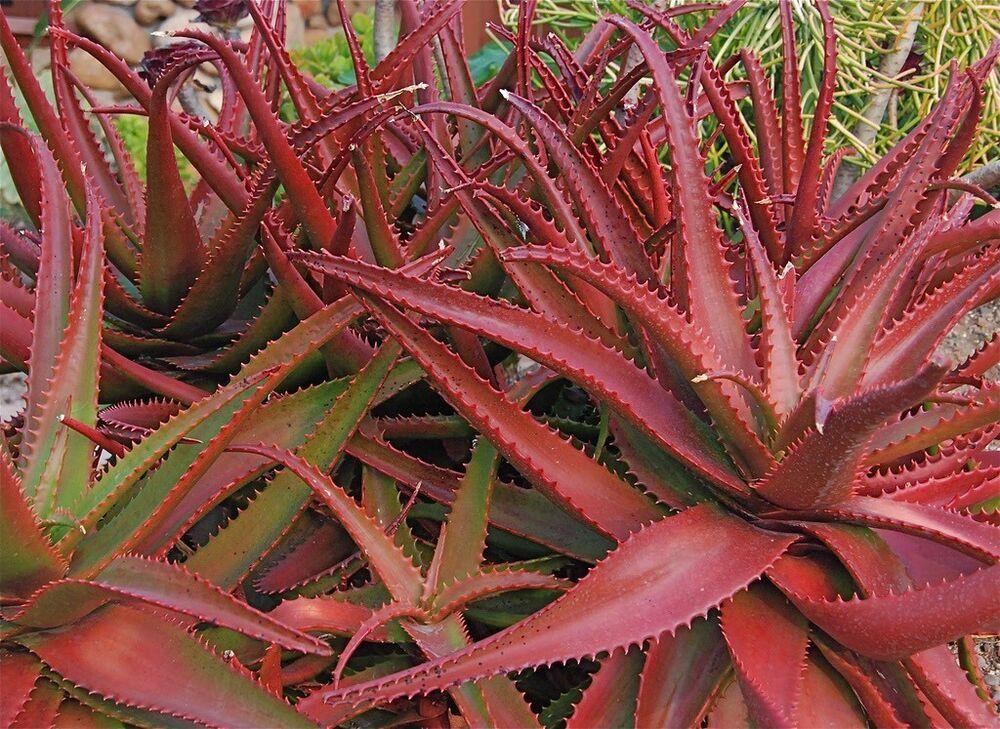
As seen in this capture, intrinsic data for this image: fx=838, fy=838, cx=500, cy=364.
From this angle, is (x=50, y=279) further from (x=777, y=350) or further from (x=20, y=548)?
(x=777, y=350)

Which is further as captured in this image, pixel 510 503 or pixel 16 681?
pixel 510 503

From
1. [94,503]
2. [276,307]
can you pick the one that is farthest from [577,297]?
[94,503]

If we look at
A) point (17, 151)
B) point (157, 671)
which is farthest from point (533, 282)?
point (17, 151)

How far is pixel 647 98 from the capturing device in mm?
799

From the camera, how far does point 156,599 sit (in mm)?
589

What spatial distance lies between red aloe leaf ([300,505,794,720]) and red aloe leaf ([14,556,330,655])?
0.06 metres

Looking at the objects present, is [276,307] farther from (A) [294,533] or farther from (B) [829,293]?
(B) [829,293]

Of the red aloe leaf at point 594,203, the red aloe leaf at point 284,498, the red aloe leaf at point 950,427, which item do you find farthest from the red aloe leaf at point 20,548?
the red aloe leaf at point 950,427

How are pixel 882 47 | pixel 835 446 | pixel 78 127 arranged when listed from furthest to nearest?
pixel 882 47
pixel 78 127
pixel 835 446

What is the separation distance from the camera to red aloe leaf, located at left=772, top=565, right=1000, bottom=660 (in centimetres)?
54

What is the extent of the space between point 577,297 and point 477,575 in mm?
252

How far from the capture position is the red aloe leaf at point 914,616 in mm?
545

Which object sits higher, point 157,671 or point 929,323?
point 929,323

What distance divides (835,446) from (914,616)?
0.13 metres
